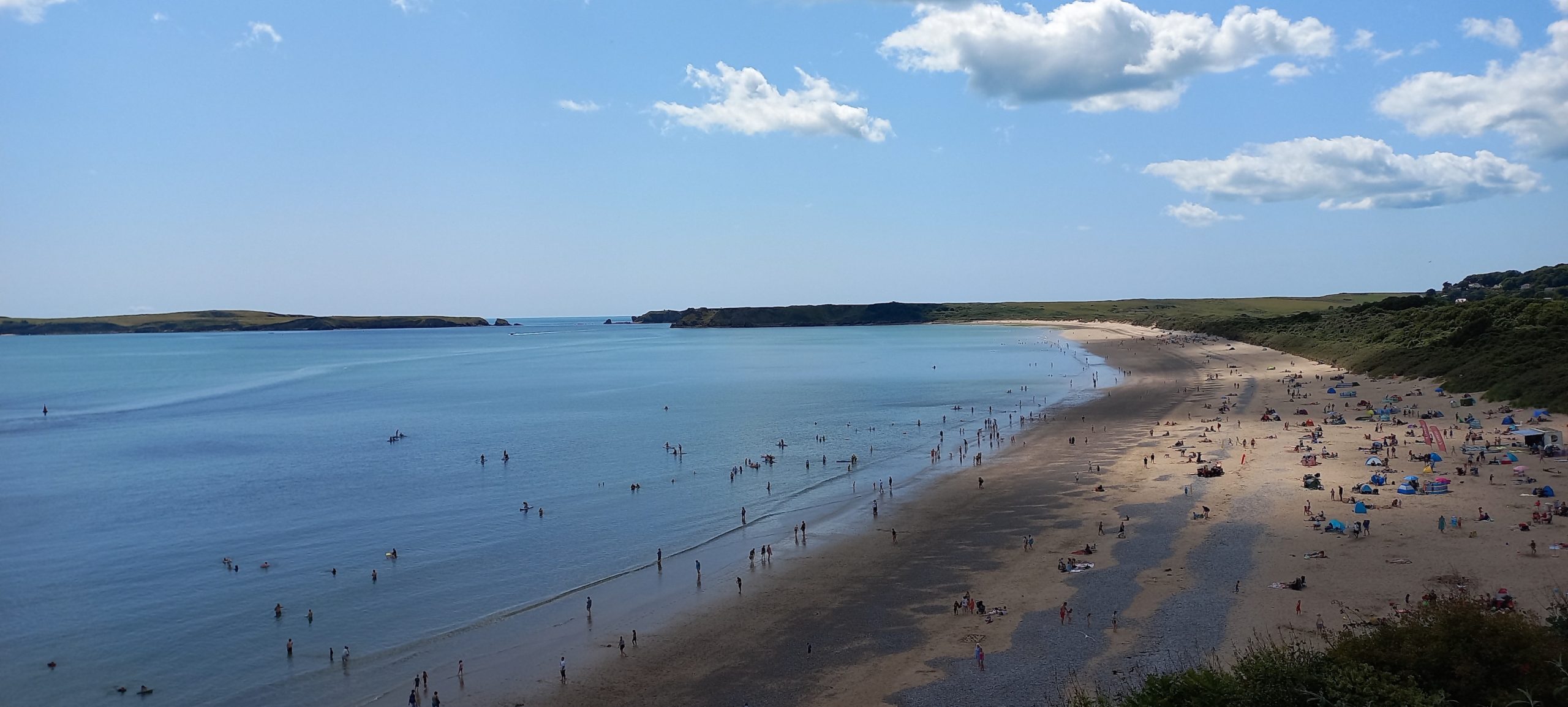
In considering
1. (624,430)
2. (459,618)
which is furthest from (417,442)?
(459,618)

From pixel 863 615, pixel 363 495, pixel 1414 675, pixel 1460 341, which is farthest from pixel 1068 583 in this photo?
pixel 1460 341

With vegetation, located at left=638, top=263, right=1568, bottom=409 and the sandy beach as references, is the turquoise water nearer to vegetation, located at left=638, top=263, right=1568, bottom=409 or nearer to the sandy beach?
the sandy beach

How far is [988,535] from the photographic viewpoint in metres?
35.8

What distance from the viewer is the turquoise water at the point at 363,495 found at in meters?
28.0

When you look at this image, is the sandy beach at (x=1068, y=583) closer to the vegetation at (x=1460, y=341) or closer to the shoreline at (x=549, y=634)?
the shoreline at (x=549, y=634)

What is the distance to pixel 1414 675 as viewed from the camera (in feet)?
44.7

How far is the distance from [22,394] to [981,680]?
5206 inches

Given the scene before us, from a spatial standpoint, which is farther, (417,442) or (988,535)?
(417,442)

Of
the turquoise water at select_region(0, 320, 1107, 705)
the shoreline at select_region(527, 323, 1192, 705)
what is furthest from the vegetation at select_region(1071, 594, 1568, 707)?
the turquoise water at select_region(0, 320, 1107, 705)

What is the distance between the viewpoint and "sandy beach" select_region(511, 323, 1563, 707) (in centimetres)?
2281

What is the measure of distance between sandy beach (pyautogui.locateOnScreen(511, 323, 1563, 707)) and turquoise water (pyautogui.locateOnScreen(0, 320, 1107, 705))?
7.34 metres

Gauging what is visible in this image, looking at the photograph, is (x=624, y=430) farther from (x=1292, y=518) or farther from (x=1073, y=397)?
(x=1292, y=518)

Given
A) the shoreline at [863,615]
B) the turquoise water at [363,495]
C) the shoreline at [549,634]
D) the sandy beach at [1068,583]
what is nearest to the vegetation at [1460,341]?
the sandy beach at [1068,583]

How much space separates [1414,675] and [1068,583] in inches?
616
